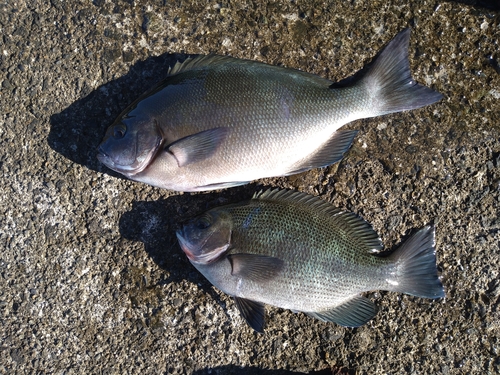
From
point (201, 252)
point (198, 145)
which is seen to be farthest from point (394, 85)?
point (201, 252)

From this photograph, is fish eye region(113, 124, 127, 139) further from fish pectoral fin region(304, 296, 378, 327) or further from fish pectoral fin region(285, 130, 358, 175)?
fish pectoral fin region(304, 296, 378, 327)

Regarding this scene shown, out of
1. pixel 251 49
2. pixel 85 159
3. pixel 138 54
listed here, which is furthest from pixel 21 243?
pixel 251 49

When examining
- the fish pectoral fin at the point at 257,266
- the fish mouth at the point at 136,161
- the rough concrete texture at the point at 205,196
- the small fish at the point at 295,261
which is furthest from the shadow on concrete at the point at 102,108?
the fish pectoral fin at the point at 257,266

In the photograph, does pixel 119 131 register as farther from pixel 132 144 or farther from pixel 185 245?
pixel 185 245

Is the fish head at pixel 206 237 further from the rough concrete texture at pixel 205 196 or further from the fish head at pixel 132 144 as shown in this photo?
the fish head at pixel 132 144

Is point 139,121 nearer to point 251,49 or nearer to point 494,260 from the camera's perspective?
point 251,49
